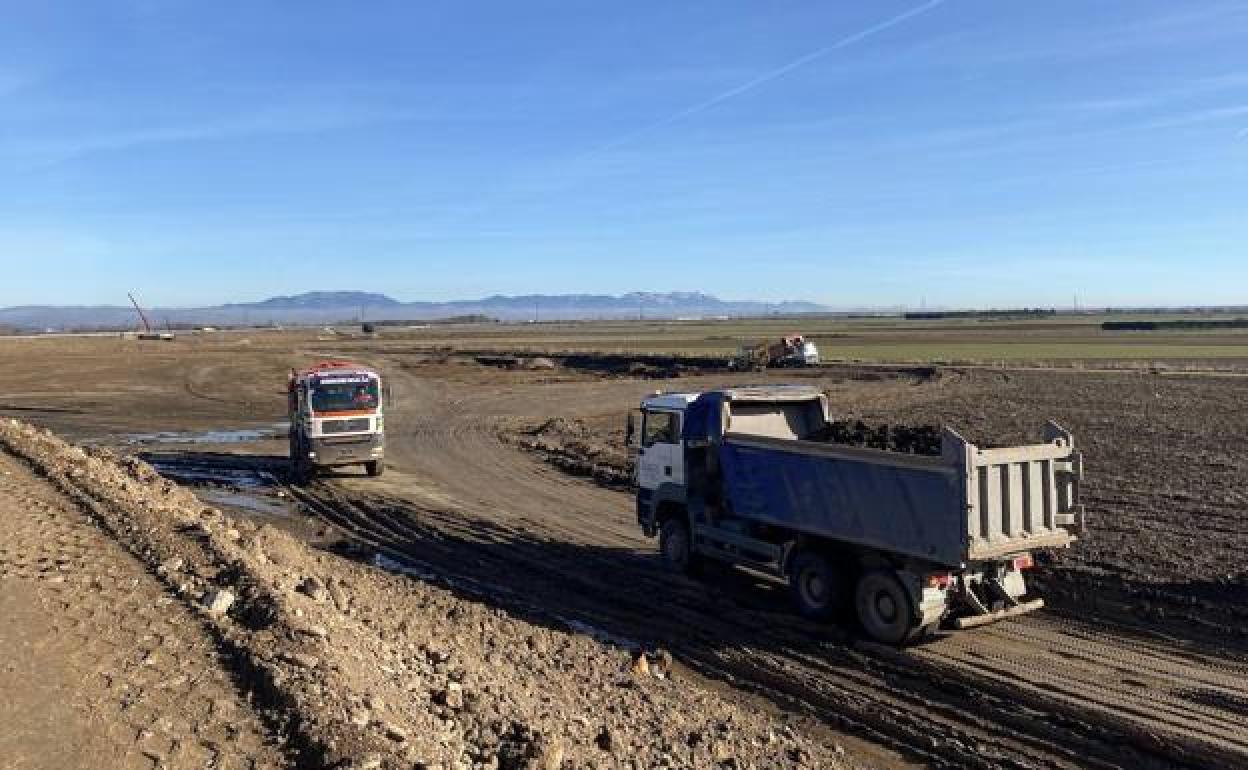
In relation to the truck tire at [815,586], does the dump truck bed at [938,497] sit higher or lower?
higher

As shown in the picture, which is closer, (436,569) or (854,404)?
(436,569)

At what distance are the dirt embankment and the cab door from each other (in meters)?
3.65

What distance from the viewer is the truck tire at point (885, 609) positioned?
11578 millimetres

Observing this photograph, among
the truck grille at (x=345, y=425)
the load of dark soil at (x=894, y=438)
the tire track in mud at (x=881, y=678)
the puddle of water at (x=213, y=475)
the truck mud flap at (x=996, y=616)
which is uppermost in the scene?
the load of dark soil at (x=894, y=438)

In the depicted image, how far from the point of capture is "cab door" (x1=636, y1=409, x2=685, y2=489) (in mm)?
15352

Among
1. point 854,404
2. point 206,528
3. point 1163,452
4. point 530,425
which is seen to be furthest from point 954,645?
point 854,404

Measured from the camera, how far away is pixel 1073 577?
14500 millimetres

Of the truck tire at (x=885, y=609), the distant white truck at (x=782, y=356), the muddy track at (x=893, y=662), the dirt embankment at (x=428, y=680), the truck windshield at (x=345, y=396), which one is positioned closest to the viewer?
the dirt embankment at (x=428, y=680)

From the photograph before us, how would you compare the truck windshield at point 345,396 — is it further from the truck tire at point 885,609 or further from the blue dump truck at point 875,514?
the truck tire at point 885,609

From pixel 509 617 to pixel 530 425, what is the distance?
24.4 metres

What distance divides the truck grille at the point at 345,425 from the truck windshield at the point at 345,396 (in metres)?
0.26

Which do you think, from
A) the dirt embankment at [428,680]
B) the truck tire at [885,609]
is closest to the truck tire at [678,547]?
the dirt embankment at [428,680]

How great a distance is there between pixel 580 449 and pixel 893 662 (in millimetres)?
19163

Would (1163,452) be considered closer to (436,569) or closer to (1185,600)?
(1185,600)
